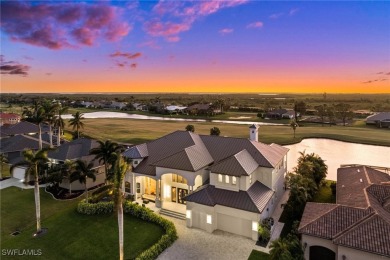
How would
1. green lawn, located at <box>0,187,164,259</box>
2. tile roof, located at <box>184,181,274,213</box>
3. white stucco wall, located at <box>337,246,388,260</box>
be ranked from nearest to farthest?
1. white stucco wall, located at <box>337,246,388,260</box>
2. green lawn, located at <box>0,187,164,259</box>
3. tile roof, located at <box>184,181,274,213</box>

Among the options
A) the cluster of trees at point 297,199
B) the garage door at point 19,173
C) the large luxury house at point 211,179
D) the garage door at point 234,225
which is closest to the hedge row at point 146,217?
the large luxury house at point 211,179

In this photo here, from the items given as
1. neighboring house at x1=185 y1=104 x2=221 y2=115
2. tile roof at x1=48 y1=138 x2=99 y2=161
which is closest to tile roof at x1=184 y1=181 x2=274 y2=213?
tile roof at x1=48 y1=138 x2=99 y2=161

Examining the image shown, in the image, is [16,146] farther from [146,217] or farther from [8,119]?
[8,119]

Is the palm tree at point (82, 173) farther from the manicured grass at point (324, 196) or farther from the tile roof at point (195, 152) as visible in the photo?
the manicured grass at point (324, 196)

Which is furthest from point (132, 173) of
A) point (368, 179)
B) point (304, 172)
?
point (368, 179)

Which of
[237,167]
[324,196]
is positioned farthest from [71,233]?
[324,196]

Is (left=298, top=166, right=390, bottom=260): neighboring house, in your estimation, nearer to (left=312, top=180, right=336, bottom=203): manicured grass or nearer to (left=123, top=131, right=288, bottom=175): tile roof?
(left=312, top=180, right=336, bottom=203): manicured grass
